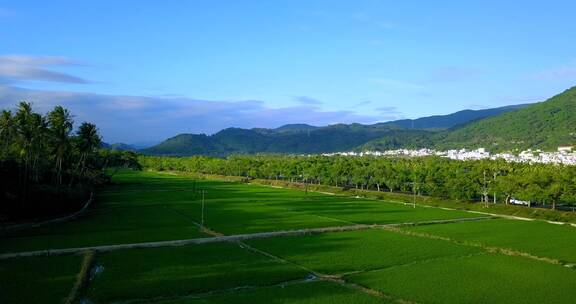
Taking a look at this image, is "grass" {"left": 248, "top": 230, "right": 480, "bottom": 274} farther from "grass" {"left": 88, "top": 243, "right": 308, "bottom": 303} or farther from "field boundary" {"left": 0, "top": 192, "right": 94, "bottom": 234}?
"field boundary" {"left": 0, "top": 192, "right": 94, "bottom": 234}

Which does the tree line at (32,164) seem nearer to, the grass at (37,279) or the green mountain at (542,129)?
the grass at (37,279)

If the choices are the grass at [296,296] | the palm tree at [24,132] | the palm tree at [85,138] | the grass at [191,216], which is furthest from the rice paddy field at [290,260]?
the palm tree at [85,138]

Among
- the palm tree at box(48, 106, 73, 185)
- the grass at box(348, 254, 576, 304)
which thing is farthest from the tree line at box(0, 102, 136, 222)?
the grass at box(348, 254, 576, 304)

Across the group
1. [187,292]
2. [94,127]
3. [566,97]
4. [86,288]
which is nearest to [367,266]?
[187,292]

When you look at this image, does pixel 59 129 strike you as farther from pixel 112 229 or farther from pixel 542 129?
pixel 542 129

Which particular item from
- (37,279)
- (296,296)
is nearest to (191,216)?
(37,279)

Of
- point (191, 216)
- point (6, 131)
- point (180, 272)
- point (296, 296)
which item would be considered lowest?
point (296, 296)
